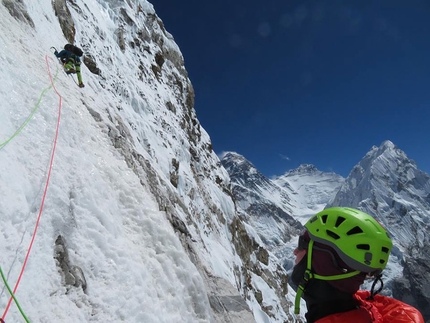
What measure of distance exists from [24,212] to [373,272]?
14.6 feet

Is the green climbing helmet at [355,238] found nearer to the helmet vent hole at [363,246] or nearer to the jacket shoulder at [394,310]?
the helmet vent hole at [363,246]

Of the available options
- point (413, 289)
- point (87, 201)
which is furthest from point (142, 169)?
point (413, 289)

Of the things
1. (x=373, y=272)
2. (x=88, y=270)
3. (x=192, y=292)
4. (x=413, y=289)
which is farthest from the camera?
(x=413, y=289)

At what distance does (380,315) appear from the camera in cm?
283

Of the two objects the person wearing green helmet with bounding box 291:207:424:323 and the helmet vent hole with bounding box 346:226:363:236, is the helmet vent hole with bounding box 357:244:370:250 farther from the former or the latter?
the helmet vent hole with bounding box 346:226:363:236

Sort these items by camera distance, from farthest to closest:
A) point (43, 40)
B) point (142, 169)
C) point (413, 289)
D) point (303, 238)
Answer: point (413, 289) → point (43, 40) → point (142, 169) → point (303, 238)

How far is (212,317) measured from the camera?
283 inches

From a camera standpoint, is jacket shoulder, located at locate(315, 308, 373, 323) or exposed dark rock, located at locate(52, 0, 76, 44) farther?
exposed dark rock, located at locate(52, 0, 76, 44)

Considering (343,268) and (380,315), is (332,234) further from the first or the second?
(380,315)

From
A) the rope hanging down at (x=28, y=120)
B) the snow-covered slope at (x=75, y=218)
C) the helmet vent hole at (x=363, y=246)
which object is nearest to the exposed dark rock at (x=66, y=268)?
the snow-covered slope at (x=75, y=218)

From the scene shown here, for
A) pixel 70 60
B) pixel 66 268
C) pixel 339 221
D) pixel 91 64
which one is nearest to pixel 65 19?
pixel 91 64

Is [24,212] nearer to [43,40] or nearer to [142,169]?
[142,169]

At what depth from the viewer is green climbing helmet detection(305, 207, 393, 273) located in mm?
2871

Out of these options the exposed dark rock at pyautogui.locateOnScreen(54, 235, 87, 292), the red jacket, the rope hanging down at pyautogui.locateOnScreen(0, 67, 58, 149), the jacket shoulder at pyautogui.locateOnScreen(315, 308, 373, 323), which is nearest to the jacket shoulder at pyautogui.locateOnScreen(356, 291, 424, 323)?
the red jacket
